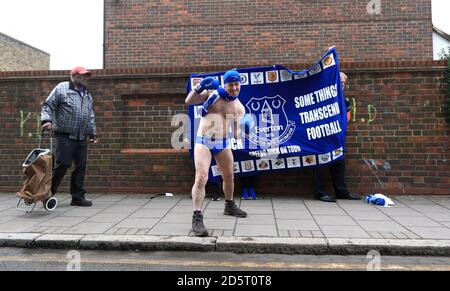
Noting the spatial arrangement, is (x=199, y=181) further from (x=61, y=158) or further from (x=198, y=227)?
(x=61, y=158)

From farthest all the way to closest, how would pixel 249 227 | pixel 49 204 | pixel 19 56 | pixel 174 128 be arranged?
1. pixel 19 56
2. pixel 174 128
3. pixel 49 204
4. pixel 249 227

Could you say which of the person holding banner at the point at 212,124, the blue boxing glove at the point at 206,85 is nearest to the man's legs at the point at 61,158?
the person holding banner at the point at 212,124

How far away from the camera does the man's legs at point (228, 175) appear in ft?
15.8

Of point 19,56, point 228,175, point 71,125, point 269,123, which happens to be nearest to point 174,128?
point 269,123

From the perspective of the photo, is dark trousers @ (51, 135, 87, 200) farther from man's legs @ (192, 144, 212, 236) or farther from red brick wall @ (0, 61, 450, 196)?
man's legs @ (192, 144, 212, 236)

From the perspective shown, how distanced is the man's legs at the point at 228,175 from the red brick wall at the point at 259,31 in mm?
5547

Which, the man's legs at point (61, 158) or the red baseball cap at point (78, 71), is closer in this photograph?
the man's legs at point (61, 158)

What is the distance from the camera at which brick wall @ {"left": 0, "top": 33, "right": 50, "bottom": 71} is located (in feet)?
72.2

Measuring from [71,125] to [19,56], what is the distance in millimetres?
21330

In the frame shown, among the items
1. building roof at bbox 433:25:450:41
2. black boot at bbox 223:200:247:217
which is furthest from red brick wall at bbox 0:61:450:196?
building roof at bbox 433:25:450:41

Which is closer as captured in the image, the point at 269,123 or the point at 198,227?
the point at 198,227

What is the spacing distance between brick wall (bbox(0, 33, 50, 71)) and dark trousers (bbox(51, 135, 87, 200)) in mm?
19060

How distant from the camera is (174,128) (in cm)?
711

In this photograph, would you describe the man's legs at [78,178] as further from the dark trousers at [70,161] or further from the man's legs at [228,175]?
the man's legs at [228,175]
